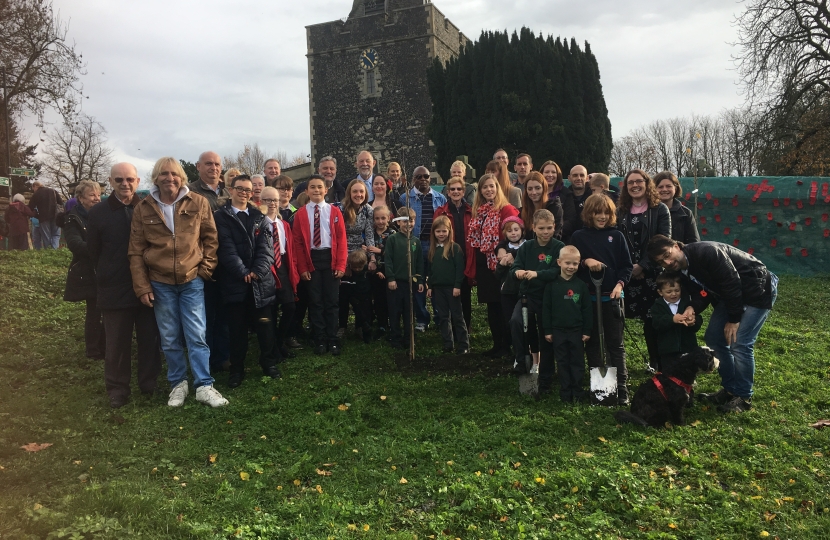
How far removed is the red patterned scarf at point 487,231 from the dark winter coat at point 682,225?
1.87 metres

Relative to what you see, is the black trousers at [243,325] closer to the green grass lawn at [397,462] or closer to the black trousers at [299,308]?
the green grass lawn at [397,462]

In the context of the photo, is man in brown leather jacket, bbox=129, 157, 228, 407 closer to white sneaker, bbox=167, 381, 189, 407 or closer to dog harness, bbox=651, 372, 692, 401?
white sneaker, bbox=167, 381, 189, 407

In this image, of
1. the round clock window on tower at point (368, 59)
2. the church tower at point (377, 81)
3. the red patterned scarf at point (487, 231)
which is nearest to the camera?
the red patterned scarf at point (487, 231)

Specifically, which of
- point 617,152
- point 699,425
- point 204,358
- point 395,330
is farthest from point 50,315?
point 617,152

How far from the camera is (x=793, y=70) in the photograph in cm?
2173

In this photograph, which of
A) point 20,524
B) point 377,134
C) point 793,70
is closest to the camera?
point 20,524

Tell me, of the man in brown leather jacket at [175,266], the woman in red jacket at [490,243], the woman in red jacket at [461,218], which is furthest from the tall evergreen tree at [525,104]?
the man in brown leather jacket at [175,266]

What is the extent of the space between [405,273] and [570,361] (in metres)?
2.48

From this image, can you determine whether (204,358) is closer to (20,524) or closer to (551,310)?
(20,524)

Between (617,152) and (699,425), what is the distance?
170ft

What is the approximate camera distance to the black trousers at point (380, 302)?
7840 millimetres

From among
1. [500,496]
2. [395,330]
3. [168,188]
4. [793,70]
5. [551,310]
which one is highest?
[793,70]

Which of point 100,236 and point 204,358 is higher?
point 100,236

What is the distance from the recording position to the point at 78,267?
21.3ft
